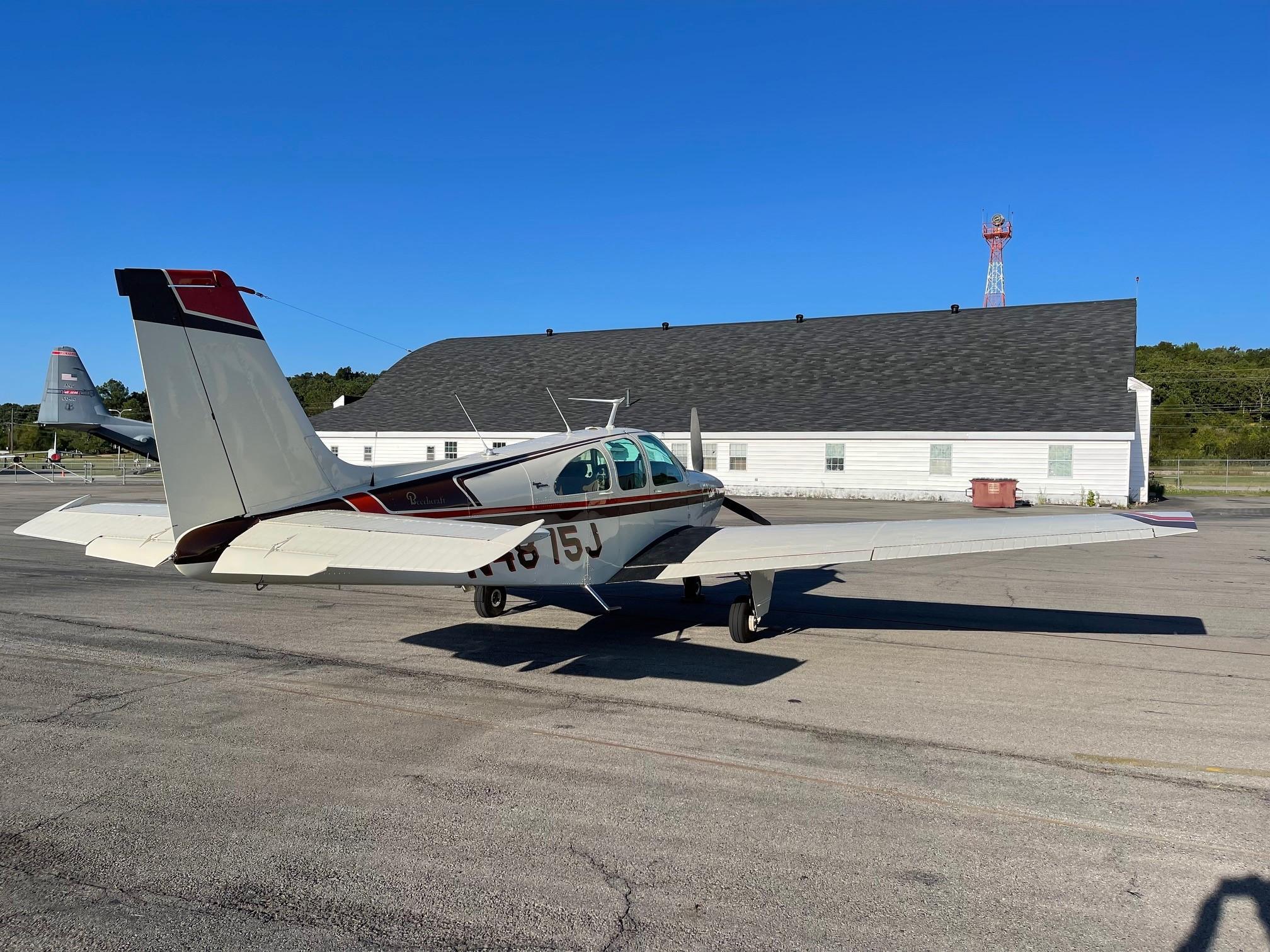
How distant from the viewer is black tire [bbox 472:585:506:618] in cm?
1064

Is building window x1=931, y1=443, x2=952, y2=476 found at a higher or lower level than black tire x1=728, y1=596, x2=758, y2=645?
higher

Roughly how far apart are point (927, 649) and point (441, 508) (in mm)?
5453

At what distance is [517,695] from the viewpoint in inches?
289

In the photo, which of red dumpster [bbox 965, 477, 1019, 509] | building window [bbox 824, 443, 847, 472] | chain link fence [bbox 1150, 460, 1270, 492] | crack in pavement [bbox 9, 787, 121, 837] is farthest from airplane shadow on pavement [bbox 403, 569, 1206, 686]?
chain link fence [bbox 1150, 460, 1270, 492]

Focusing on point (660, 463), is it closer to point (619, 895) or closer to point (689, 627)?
point (689, 627)

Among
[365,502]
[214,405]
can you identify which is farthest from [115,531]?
[365,502]

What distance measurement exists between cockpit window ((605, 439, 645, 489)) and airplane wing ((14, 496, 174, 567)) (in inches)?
182

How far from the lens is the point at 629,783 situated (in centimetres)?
535

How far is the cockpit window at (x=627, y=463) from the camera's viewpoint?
9.85 meters

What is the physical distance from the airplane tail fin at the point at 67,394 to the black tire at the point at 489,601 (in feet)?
114

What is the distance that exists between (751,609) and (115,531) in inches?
262

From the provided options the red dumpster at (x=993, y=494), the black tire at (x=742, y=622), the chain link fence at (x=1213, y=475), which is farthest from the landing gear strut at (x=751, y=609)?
the chain link fence at (x=1213, y=475)

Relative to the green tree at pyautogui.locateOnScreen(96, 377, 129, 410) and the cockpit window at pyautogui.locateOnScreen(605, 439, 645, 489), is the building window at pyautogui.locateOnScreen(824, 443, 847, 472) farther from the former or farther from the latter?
the green tree at pyautogui.locateOnScreen(96, 377, 129, 410)

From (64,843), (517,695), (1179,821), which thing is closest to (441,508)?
(517,695)
